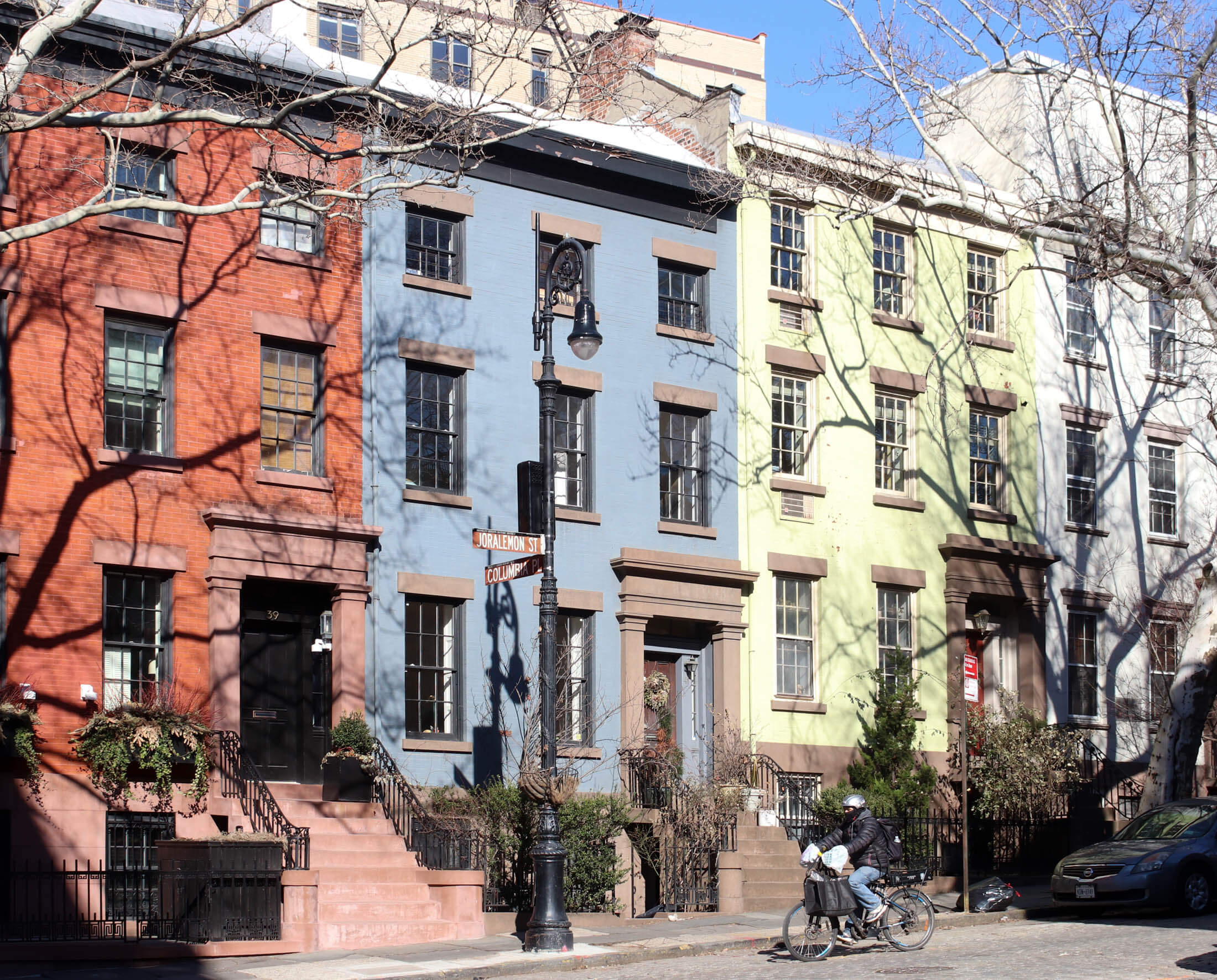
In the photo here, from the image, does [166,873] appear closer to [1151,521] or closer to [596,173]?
[596,173]

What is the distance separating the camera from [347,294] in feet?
74.5

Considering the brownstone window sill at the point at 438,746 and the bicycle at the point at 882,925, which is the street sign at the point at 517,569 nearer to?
the brownstone window sill at the point at 438,746

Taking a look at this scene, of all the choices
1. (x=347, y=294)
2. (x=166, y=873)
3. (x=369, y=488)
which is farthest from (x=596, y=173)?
(x=166, y=873)

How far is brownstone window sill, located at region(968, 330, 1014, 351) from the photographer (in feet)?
95.5

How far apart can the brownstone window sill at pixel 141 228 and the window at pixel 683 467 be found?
26.7 ft

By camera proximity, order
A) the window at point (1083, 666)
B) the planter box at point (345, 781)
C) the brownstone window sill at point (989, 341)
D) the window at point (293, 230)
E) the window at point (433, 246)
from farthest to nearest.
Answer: the window at point (1083, 666) < the brownstone window sill at point (989, 341) < the window at point (433, 246) < the window at point (293, 230) < the planter box at point (345, 781)

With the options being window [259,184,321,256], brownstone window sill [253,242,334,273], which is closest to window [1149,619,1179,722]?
brownstone window sill [253,242,334,273]

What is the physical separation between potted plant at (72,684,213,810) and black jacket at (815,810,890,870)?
25.5ft

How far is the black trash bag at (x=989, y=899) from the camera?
20.5 m

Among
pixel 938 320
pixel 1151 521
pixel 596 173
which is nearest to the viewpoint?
pixel 596 173

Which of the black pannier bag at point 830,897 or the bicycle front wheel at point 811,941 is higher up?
the black pannier bag at point 830,897

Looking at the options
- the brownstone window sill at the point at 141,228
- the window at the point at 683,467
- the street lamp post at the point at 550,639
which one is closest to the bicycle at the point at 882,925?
the street lamp post at the point at 550,639

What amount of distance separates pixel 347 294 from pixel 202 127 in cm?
297

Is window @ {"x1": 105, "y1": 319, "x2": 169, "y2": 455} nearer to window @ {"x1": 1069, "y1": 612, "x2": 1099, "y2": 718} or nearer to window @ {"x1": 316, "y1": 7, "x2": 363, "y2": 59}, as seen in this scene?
window @ {"x1": 316, "y1": 7, "x2": 363, "y2": 59}
